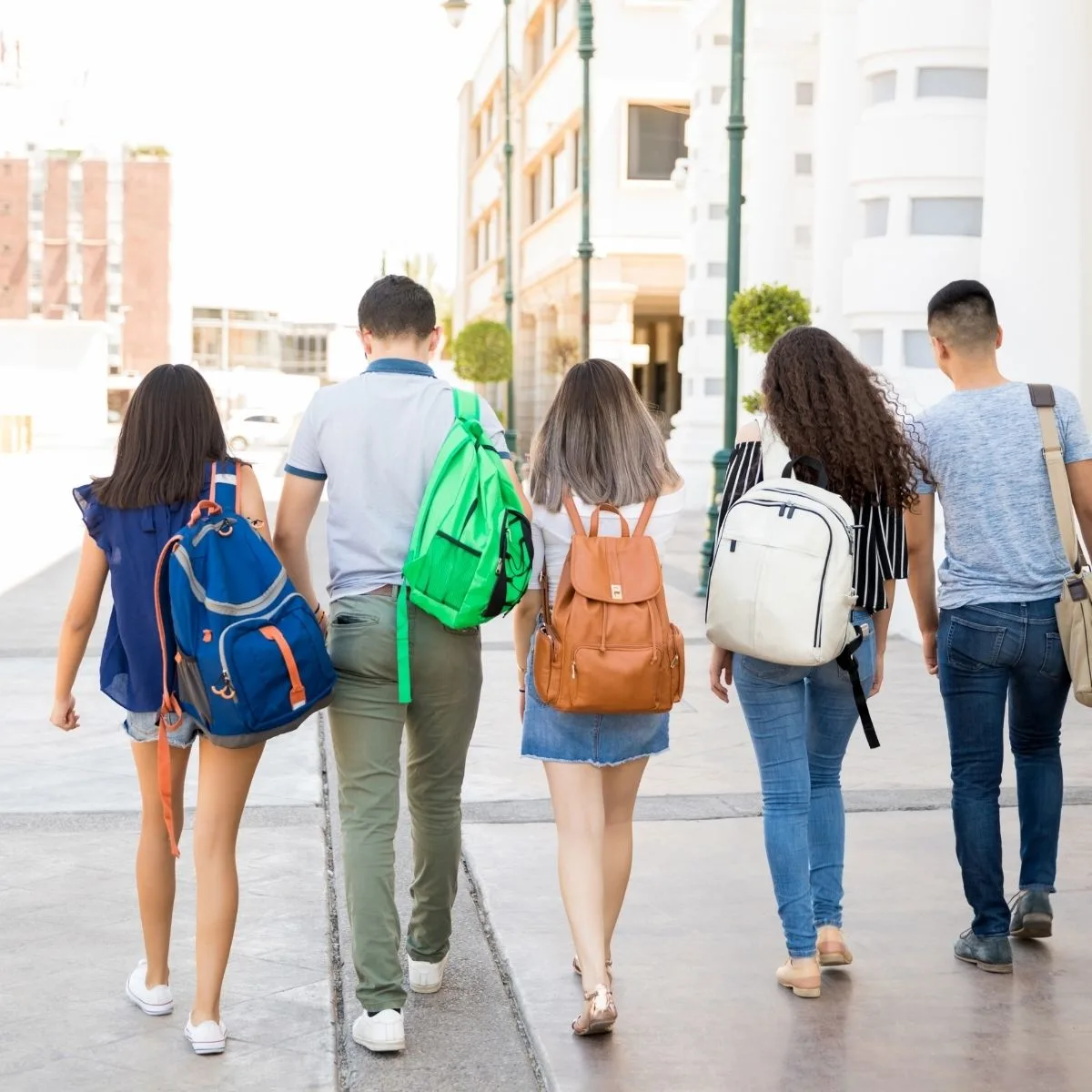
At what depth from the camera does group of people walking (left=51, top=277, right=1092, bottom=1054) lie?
432 centimetres

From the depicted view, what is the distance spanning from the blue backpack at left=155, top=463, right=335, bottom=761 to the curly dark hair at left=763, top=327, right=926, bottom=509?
1381 mm

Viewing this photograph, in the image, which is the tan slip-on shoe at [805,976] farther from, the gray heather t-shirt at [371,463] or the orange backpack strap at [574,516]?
the gray heather t-shirt at [371,463]

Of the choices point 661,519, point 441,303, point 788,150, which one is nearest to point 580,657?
point 661,519

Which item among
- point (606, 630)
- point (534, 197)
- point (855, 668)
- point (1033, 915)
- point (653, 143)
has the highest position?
point (534, 197)

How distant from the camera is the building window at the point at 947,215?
1252cm

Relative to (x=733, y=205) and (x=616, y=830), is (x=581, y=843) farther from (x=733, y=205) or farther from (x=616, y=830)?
(x=733, y=205)

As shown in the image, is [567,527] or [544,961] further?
[544,961]

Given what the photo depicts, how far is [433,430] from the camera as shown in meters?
4.37

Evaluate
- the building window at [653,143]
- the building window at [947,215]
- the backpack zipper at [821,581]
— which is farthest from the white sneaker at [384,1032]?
the building window at [653,143]

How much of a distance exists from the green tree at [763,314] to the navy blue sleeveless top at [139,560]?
1098 cm

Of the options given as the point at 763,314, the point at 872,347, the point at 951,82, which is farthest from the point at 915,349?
the point at 763,314

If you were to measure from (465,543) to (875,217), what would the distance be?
934 centimetres

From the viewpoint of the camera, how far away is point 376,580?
14.3ft

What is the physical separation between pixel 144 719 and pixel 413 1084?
3.62ft
